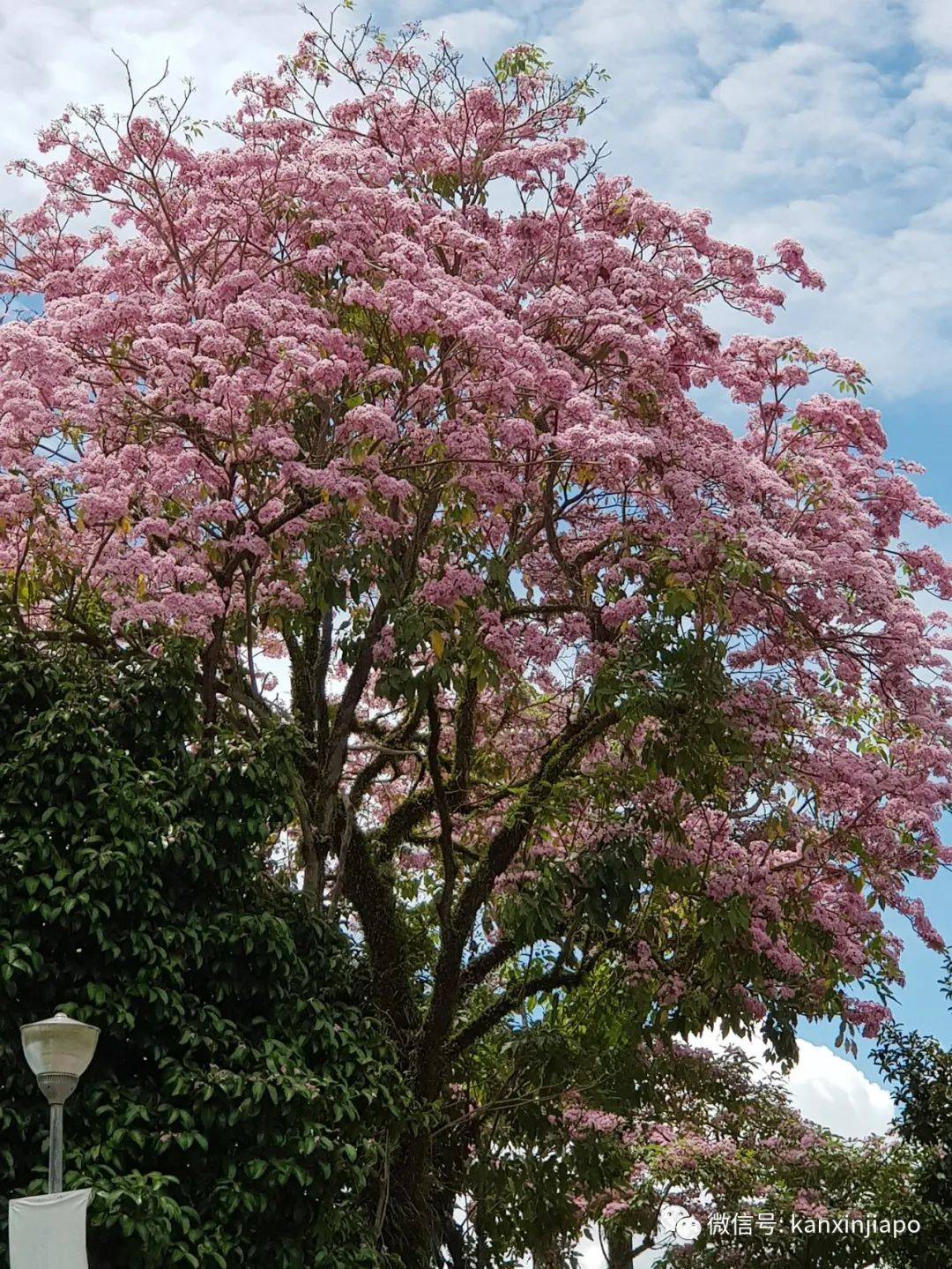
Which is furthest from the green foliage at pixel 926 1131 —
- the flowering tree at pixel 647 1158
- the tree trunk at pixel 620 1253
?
the tree trunk at pixel 620 1253

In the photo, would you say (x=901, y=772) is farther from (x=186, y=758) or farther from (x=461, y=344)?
(x=186, y=758)

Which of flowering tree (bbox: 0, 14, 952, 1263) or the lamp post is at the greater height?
flowering tree (bbox: 0, 14, 952, 1263)

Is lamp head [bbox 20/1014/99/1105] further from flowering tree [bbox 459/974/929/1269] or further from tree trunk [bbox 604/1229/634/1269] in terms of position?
tree trunk [bbox 604/1229/634/1269]

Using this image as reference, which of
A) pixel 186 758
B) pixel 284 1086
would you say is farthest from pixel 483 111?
pixel 284 1086

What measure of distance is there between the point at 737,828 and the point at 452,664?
2152 millimetres

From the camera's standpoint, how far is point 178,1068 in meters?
7.68

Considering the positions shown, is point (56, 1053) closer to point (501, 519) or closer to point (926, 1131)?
point (501, 519)

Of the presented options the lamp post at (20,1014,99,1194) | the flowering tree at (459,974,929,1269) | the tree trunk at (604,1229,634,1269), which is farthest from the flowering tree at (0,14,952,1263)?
the tree trunk at (604,1229,634,1269)

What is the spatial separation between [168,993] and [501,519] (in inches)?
131

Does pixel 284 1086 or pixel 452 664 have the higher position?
pixel 452 664

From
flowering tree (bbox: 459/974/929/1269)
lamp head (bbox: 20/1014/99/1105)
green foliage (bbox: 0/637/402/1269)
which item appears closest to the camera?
lamp head (bbox: 20/1014/99/1105)

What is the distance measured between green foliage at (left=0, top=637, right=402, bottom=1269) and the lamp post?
2.16ft

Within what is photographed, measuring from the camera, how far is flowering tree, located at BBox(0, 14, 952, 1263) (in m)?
8.41

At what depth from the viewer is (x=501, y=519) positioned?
9234mm
